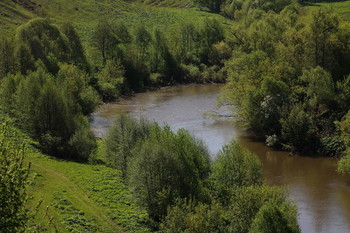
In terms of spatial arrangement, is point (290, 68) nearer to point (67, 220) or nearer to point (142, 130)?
point (142, 130)

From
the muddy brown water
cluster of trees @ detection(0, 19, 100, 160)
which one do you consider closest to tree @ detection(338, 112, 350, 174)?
the muddy brown water

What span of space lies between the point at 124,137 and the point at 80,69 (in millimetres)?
53003

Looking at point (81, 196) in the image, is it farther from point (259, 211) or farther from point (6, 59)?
point (6, 59)

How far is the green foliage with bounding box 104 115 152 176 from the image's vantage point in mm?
54250

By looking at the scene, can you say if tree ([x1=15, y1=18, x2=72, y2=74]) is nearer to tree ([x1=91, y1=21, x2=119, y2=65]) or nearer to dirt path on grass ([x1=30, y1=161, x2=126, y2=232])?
tree ([x1=91, y1=21, x2=119, y2=65])

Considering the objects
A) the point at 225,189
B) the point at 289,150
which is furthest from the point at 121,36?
the point at 225,189

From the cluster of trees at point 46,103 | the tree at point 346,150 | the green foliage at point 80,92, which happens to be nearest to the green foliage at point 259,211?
the tree at point 346,150

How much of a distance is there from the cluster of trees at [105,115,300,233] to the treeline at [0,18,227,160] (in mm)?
14604

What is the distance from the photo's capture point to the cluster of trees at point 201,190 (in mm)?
37688

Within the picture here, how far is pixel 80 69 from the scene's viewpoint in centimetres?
10381

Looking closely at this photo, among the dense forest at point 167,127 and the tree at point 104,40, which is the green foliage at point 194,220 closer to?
the dense forest at point 167,127

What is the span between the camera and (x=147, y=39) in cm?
12388

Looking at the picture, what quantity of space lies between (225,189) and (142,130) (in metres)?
13.6

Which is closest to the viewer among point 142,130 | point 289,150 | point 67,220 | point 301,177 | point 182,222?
point 182,222
